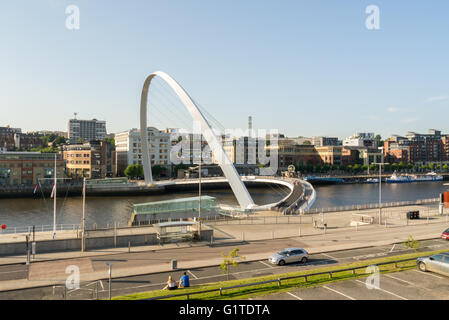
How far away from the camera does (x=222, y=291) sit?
42.1 feet

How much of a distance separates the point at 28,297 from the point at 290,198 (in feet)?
109

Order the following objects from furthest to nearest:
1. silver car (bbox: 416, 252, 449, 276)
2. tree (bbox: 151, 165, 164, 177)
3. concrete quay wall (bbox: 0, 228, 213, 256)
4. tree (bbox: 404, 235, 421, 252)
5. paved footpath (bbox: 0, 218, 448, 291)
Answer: tree (bbox: 151, 165, 164, 177) < concrete quay wall (bbox: 0, 228, 213, 256) < tree (bbox: 404, 235, 421, 252) < paved footpath (bbox: 0, 218, 448, 291) < silver car (bbox: 416, 252, 449, 276)

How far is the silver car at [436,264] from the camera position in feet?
48.8

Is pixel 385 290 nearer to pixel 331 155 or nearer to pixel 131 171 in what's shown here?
Result: pixel 131 171

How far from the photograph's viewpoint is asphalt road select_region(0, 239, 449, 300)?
45.3 ft

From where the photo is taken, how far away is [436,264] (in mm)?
15102

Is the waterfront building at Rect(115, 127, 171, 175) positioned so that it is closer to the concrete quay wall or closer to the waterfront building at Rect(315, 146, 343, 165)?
the waterfront building at Rect(315, 146, 343, 165)

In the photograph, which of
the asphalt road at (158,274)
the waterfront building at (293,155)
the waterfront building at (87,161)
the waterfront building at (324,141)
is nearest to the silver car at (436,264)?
the asphalt road at (158,274)

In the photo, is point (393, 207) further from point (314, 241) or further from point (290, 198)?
point (314, 241)

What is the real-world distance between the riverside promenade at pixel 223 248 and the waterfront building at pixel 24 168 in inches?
2237

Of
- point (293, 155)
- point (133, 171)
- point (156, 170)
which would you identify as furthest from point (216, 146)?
point (293, 155)

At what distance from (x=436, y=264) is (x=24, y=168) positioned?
246 ft

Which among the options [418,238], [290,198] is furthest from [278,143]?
[418,238]

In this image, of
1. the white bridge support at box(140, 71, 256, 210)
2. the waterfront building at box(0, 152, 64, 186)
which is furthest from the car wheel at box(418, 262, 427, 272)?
the waterfront building at box(0, 152, 64, 186)
